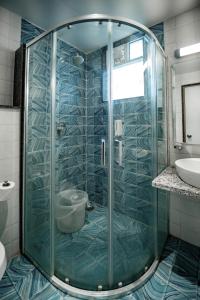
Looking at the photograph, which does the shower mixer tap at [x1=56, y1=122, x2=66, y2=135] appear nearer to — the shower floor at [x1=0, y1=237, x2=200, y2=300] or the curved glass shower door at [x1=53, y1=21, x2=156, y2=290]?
the curved glass shower door at [x1=53, y1=21, x2=156, y2=290]

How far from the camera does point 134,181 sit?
1.75 metres

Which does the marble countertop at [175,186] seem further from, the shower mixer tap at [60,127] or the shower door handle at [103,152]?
the shower mixer tap at [60,127]

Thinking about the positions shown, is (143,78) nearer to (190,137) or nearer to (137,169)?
(190,137)

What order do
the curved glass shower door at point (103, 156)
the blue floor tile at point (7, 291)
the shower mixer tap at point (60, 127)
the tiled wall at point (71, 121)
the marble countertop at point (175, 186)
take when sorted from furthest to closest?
the tiled wall at point (71, 121), the shower mixer tap at point (60, 127), the curved glass shower door at point (103, 156), the blue floor tile at point (7, 291), the marble countertop at point (175, 186)

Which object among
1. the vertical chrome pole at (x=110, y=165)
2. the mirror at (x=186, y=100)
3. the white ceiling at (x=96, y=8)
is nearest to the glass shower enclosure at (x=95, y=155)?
the vertical chrome pole at (x=110, y=165)

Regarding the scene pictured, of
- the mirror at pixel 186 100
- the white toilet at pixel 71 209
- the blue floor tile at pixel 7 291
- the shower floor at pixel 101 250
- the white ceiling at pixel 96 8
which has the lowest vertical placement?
the blue floor tile at pixel 7 291

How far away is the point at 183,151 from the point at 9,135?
170cm

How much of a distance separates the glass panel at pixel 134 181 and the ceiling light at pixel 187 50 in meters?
0.42

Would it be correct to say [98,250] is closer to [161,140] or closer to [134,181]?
[134,181]

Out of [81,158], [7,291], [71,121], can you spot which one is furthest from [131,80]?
[7,291]

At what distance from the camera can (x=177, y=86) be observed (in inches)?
68.9

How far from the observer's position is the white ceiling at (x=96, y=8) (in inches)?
59.7

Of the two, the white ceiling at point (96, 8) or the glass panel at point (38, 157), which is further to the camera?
the white ceiling at point (96, 8)

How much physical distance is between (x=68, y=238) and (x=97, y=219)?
1.17 ft
